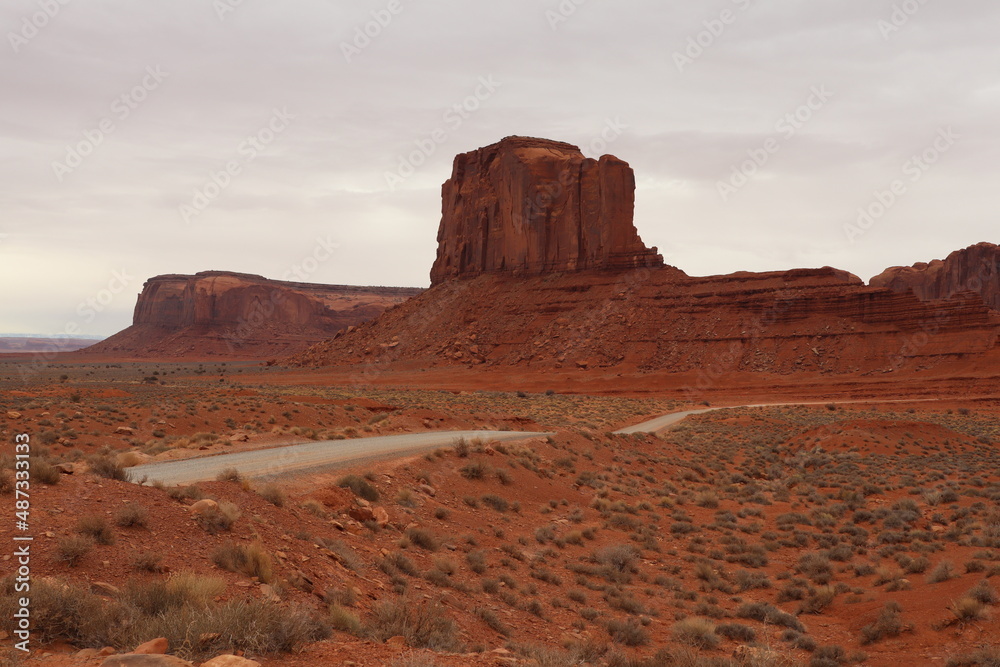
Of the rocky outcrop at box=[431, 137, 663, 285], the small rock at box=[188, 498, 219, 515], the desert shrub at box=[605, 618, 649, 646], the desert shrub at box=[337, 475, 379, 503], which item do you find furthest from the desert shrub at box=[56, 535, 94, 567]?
the rocky outcrop at box=[431, 137, 663, 285]

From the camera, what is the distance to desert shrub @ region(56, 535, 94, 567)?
6441mm

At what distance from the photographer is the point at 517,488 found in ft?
57.3

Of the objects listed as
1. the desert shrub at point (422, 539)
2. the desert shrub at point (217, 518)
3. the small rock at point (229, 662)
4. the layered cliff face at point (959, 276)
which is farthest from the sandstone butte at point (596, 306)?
the small rock at point (229, 662)

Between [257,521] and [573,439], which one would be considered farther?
[573,439]

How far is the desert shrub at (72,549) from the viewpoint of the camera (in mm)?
6441

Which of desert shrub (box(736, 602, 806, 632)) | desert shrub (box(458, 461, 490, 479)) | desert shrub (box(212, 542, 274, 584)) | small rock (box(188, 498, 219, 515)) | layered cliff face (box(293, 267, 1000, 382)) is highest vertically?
layered cliff face (box(293, 267, 1000, 382))

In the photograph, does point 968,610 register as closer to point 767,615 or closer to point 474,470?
point 767,615

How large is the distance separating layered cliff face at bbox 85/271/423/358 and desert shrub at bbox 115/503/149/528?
460ft

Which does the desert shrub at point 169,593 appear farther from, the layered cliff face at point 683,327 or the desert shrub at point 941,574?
the layered cliff face at point 683,327

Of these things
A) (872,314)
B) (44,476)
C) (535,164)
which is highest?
(535,164)

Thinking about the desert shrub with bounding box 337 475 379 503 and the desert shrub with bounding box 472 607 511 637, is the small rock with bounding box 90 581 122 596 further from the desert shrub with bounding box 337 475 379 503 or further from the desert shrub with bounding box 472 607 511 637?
the desert shrub with bounding box 337 475 379 503

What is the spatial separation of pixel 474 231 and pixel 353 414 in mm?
64954

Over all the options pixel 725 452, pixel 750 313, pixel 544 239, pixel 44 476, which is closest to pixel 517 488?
pixel 44 476

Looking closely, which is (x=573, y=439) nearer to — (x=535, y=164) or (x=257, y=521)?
(x=257, y=521)
